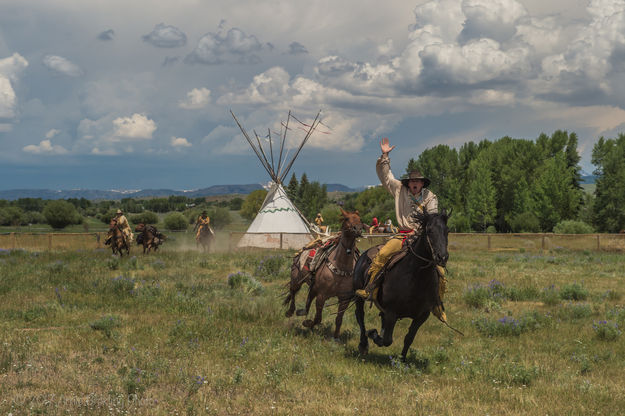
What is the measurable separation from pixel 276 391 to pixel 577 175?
74.1 metres

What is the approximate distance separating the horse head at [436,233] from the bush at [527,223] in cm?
5918

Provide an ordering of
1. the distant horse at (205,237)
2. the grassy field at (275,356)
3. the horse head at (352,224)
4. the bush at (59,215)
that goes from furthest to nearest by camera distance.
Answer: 1. the bush at (59,215)
2. the distant horse at (205,237)
3. the horse head at (352,224)
4. the grassy field at (275,356)

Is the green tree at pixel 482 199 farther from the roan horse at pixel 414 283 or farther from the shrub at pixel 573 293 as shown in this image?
the roan horse at pixel 414 283

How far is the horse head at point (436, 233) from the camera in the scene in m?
6.68

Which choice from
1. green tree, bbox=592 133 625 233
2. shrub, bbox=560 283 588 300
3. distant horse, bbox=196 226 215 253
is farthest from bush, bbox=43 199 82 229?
shrub, bbox=560 283 588 300

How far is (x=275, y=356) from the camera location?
8.39 meters

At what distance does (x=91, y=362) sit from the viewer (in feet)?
25.9

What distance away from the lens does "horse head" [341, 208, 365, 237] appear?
933 cm

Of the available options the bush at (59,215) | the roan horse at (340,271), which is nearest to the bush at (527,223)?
the roan horse at (340,271)

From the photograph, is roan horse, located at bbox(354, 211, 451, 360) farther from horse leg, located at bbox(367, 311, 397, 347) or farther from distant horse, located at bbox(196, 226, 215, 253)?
distant horse, located at bbox(196, 226, 215, 253)

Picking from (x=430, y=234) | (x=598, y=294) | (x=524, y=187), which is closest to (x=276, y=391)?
(x=430, y=234)

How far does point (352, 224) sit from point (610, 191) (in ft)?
200

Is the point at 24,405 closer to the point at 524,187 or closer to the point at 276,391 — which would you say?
the point at 276,391

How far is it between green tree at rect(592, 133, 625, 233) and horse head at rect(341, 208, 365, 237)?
59.5 m
